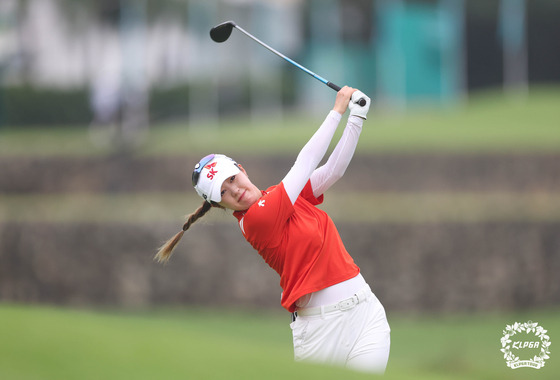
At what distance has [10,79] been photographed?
950 inches

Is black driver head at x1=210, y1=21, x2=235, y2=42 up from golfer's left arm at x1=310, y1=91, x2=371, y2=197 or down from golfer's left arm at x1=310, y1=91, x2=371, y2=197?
up

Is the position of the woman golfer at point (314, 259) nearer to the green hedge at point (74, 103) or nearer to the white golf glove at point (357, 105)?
the white golf glove at point (357, 105)

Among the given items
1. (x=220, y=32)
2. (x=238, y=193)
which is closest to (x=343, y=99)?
(x=238, y=193)

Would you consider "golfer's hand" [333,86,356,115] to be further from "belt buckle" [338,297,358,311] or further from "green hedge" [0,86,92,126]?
"green hedge" [0,86,92,126]

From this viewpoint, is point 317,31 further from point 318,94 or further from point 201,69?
point 201,69

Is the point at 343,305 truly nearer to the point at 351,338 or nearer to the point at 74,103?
the point at 351,338

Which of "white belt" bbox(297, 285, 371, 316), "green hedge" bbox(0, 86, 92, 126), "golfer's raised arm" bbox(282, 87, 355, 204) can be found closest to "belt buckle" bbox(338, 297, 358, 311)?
"white belt" bbox(297, 285, 371, 316)

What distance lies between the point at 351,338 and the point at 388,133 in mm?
19515

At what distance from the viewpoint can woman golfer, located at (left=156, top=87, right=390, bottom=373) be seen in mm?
5098

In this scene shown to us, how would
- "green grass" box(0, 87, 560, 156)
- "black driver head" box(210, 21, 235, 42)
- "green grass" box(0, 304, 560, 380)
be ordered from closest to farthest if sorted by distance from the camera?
"green grass" box(0, 304, 560, 380) < "black driver head" box(210, 21, 235, 42) < "green grass" box(0, 87, 560, 156)

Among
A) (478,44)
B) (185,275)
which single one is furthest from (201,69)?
(185,275)

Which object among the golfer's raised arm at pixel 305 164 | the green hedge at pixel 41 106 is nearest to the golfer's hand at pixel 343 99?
the golfer's raised arm at pixel 305 164

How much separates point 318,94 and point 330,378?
27446 millimetres

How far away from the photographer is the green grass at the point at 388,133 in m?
21.2
